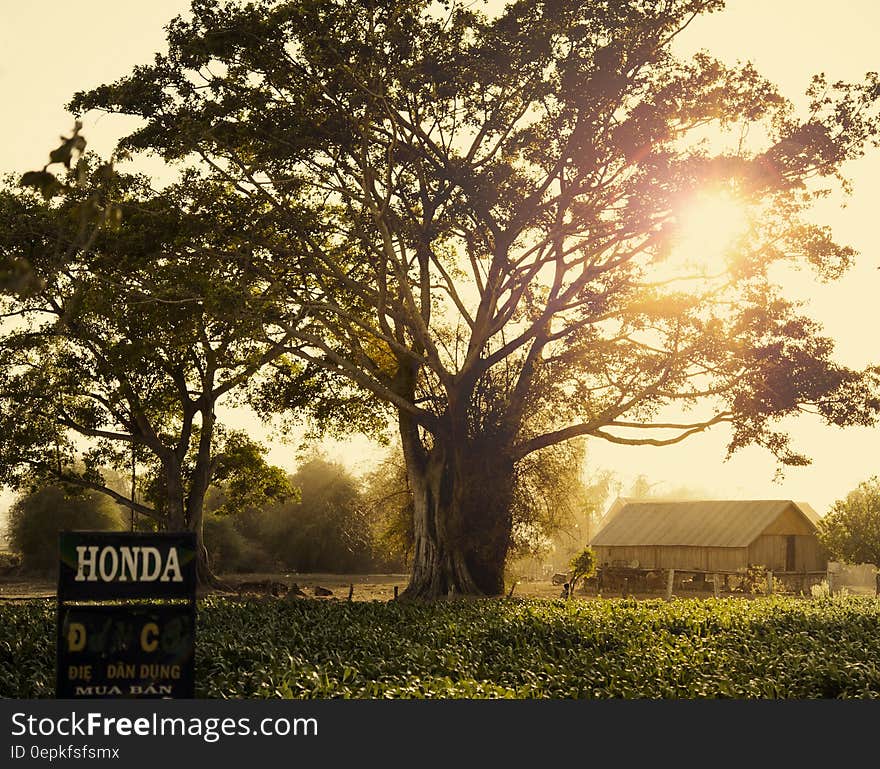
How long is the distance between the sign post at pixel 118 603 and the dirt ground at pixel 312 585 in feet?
69.7

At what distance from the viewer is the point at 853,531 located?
153ft

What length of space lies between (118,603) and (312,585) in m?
34.3

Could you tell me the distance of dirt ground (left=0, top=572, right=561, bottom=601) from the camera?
34.2 metres

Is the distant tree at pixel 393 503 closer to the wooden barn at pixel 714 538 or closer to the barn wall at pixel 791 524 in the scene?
the wooden barn at pixel 714 538

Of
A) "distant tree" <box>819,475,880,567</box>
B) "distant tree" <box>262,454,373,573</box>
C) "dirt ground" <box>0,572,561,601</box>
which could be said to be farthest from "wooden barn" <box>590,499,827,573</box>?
"distant tree" <box>262,454,373,573</box>

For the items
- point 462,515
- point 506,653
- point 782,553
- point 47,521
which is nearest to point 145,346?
point 462,515

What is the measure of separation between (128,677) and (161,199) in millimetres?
18326

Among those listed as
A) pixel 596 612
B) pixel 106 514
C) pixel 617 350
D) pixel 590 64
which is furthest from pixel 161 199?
pixel 106 514

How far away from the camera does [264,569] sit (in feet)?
177

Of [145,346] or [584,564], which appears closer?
[145,346]

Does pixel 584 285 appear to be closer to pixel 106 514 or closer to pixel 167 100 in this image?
pixel 167 100
